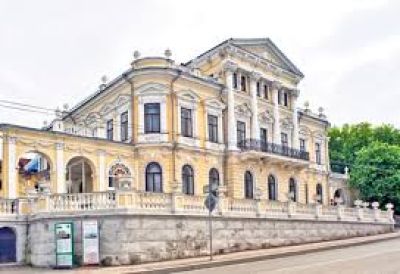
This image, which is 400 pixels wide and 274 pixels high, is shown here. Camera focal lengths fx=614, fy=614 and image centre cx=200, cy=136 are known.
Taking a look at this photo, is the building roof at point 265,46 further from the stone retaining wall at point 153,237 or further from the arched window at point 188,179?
the stone retaining wall at point 153,237

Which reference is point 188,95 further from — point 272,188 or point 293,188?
point 293,188

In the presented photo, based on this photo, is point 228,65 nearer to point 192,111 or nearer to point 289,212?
point 192,111

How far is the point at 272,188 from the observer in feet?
153

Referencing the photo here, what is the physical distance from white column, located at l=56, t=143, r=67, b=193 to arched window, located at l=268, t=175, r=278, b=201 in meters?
17.0

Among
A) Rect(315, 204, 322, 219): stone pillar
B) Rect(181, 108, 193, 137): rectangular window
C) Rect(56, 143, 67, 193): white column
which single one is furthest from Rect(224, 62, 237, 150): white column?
Rect(56, 143, 67, 193): white column

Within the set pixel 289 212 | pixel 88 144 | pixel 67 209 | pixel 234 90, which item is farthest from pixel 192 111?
pixel 67 209

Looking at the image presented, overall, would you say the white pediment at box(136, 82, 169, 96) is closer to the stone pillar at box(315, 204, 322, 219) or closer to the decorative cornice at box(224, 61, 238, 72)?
the decorative cornice at box(224, 61, 238, 72)

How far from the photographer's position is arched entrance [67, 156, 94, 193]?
3928 centimetres

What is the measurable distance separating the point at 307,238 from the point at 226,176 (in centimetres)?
991

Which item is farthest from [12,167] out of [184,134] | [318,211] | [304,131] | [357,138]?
[357,138]

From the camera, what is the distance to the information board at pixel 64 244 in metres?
22.8

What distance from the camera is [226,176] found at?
42.7 metres

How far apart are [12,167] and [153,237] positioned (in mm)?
12366

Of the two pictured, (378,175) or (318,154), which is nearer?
(318,154)
